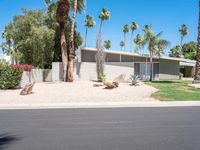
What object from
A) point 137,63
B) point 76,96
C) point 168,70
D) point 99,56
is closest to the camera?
point 76,96

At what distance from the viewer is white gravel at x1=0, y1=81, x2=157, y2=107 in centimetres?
1767

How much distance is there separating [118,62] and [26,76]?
14252 millimetres

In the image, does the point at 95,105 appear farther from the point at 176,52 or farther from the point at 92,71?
the point at 176,52

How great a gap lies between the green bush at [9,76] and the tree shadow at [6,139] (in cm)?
1395

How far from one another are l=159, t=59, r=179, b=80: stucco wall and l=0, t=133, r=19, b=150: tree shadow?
30.8 meters

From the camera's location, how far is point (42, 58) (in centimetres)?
3212

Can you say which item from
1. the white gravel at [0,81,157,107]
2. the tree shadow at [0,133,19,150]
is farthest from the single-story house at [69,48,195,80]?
the tree shadow at [0,133,19,150]

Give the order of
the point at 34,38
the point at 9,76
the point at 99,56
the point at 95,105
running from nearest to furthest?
the point at 95,105 < the point at 9,76 < the point at 99,56 < the point at 34,38

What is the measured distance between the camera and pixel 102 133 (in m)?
8.42

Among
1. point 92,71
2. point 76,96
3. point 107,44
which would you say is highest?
point 107,44

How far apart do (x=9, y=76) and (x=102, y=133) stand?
1502 centimetres

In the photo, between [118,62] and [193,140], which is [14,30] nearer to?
[118,62]

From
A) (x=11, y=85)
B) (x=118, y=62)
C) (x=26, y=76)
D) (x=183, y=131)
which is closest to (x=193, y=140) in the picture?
(x=183, y=131)

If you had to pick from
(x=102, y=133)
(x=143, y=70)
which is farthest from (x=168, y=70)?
(x=102, y=133)
